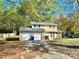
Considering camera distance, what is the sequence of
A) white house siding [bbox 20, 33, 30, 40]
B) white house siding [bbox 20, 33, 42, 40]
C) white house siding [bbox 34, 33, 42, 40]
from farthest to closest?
1. white house siding [bbox 34, 33, 42, 40]
2. white house siding [bbox 20, 33, 42, 40]
3. white house siding [bbox 20, 33, 30, 40]

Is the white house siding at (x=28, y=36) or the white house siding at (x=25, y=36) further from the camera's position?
the white house siding at (x=28, y=36)

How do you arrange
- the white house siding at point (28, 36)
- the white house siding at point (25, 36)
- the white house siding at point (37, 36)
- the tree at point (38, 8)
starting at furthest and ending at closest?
the white house siding at point (37, 36) < the white house siding at point (28, 36) < the white house siding at point (25, 36) < the tree at point (38, 8)

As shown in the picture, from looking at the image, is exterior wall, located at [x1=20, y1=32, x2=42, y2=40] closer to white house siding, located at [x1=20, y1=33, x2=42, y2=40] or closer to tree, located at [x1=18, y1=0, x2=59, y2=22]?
white house siding, located at [x1=20, y1=33, x2=42, y2=40]

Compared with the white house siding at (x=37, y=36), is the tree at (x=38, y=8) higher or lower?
higher

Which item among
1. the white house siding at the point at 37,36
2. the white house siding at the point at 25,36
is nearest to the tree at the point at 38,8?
the white house siding at the point at 25,36

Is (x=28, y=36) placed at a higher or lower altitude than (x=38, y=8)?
lower

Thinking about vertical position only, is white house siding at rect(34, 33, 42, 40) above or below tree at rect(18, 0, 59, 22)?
below

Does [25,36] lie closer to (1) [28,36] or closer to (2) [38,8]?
(1) [28,36]

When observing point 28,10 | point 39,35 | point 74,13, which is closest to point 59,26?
point 39,35

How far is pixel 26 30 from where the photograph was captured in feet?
171

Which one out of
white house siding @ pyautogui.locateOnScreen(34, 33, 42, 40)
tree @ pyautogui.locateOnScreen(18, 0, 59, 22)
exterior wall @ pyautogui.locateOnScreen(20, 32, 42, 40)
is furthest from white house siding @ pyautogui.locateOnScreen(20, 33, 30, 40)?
tree @ pyautogui.locateOnScreen(18, 0, 59, 22)

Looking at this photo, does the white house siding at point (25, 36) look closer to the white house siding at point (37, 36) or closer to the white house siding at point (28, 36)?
the white house siding at point (28, 36)

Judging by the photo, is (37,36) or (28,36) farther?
(37,36)

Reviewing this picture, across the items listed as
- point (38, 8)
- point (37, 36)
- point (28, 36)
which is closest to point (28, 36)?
point (28, 36)
